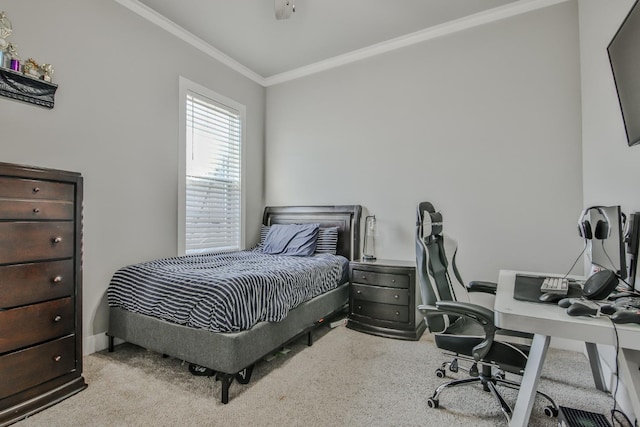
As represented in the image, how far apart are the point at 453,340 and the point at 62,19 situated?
3.46m

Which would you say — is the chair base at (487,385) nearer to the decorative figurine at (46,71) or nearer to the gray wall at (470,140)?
the gray wall at (470,140)

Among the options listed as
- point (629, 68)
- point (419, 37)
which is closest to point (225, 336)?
point (629, 68)

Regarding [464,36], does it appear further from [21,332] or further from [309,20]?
[21,332]

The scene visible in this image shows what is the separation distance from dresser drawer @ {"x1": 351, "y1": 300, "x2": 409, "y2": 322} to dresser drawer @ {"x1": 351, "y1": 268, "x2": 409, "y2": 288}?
190 millimetres

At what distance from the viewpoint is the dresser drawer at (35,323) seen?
1.64 metres

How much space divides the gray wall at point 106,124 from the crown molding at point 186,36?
0.19 ft

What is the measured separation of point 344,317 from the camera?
339 centimetres

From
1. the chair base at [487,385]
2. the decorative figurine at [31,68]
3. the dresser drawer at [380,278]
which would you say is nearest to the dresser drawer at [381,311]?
the dresser drawer at [380,278]

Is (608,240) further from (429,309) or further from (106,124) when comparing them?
(106,124)

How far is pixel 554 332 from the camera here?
1.10m

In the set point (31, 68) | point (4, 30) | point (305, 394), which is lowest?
point (305, 394)

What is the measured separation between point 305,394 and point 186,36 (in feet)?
11.4

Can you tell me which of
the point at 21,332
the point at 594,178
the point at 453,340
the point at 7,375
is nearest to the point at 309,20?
the point at 594,178

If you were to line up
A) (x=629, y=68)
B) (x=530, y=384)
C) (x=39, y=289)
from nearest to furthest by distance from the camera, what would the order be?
1. (x=530, y=384)
2. (x=629, y=68)
3. (x=39, y=289)
